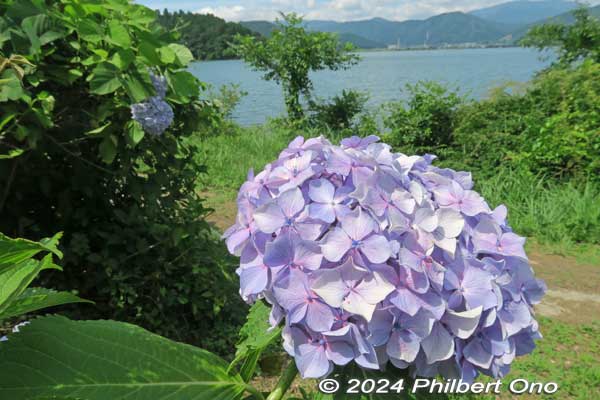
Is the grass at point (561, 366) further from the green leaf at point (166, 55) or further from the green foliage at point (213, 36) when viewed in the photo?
the green foliage at point (213, 36)

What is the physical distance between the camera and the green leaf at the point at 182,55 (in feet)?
6.30

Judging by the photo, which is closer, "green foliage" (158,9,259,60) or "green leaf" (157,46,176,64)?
"green leaf" (157,46,176,64)

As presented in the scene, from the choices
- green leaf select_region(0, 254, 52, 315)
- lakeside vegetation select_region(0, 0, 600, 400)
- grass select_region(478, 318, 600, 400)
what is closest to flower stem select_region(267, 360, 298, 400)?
lakeside vegetation select_region(0, 0, 600, 400)

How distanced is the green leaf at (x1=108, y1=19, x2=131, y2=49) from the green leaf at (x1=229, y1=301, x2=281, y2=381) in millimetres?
1170

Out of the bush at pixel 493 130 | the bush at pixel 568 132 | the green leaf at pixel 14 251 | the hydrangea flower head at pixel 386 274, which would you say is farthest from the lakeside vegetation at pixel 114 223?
the bush at pixel 493 130

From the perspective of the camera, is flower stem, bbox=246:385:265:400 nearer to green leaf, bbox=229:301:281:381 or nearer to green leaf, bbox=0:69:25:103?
green leaf, bbox=229:301:281:381

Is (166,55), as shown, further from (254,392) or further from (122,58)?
(254,392)

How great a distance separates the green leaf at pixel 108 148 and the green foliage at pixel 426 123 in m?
5.54

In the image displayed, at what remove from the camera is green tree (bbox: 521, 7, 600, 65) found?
6.98m

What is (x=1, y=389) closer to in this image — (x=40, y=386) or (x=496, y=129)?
(x=40, y=386)

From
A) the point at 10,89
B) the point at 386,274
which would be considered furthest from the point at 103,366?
the point at 10,89

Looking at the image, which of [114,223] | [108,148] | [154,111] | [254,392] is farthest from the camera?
[114,223]

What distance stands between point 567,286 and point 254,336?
147 inches

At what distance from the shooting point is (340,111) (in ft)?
29.3
